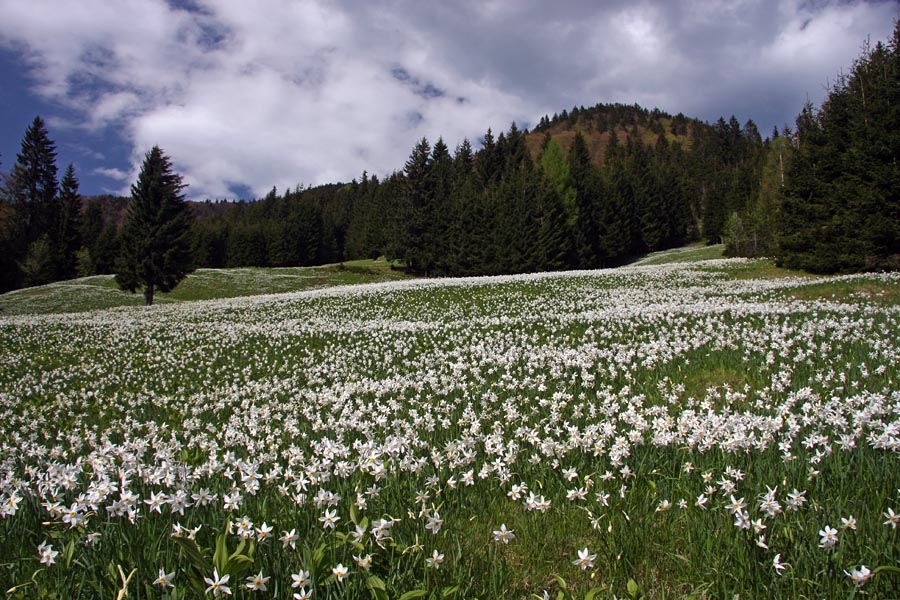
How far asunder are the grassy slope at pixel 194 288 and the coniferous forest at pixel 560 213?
19.1 ft

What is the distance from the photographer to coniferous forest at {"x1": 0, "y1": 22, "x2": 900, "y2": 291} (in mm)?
26312

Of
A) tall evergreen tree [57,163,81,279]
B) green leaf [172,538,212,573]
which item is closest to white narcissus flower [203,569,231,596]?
green leaf [172,538,212,573]

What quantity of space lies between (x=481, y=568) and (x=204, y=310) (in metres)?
27.7

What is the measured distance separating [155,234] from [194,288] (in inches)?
712

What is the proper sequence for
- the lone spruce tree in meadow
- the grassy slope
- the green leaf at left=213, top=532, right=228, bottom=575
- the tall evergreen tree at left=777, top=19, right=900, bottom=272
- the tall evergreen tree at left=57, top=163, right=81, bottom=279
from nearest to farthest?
the green leaf at left=213, top=532, right=228, bottom=575, the tall evergreen tree at left=777, top=19, right=900, bottom=272, the lone spruce tree in meadow, the grassy slope, the tall evergreen tree at left=57, top=163, right=81, bottom=279

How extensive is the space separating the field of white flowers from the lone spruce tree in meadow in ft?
104

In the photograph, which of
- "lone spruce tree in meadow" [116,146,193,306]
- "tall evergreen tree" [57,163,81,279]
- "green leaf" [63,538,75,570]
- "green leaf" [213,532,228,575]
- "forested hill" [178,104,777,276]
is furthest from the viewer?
"tall evergreen tree" [57,163,81,279]

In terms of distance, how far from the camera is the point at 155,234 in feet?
126

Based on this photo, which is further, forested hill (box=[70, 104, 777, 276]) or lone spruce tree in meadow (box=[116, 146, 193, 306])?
forested hill (box=[70, 104, 777, 276])

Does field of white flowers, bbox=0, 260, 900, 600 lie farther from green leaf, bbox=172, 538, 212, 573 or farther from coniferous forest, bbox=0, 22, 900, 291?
coniferous forest, bbox=0, 22, 900, 291

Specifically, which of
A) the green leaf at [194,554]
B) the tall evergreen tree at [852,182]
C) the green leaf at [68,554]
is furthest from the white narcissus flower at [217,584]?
the tall evergreen tree at [852,182]

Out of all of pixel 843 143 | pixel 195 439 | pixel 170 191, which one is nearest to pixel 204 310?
pixel 170 191

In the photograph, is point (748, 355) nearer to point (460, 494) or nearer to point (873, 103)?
point (460, 494)

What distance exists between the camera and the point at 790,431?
425cm
